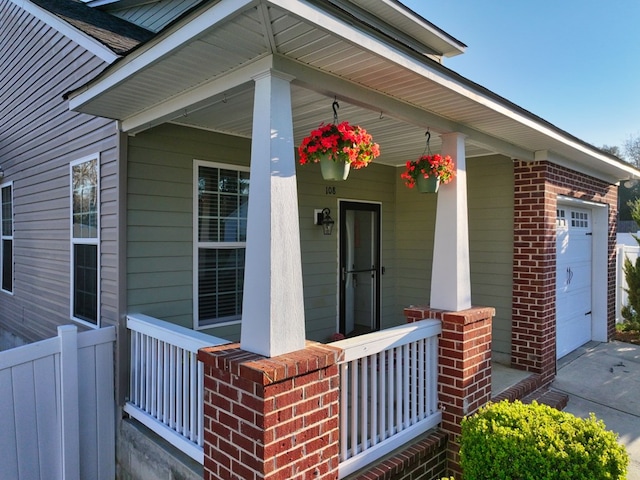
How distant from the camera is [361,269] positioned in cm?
613

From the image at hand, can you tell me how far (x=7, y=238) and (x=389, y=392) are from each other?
22.8ft

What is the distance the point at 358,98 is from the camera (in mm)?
2844

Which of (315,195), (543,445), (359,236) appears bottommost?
(543,445)

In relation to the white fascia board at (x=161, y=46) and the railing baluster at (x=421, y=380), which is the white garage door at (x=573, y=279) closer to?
the railing baluster at (x=421, y=380)

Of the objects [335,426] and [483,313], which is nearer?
[335,426]

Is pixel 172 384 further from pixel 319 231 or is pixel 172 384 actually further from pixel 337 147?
pixel 319 231

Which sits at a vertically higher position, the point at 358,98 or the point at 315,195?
the point at 358,98

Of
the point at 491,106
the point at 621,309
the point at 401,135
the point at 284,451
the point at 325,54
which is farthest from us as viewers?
the point at 621,309

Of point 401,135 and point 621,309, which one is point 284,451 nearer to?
point 401,135

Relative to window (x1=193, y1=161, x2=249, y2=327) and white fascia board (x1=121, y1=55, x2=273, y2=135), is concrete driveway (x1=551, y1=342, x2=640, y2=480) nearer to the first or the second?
window (x1=193, y1=161, x2=249, y2=327)

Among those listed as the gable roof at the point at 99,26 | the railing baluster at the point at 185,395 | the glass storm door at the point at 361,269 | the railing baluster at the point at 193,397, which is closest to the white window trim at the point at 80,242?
the gable roof at the point at 99,26

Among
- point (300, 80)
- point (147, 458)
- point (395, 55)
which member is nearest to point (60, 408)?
point (147, 458)

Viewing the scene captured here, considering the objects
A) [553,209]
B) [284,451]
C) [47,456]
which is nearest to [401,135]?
[553,209]

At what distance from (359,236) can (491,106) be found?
304 centimetres
